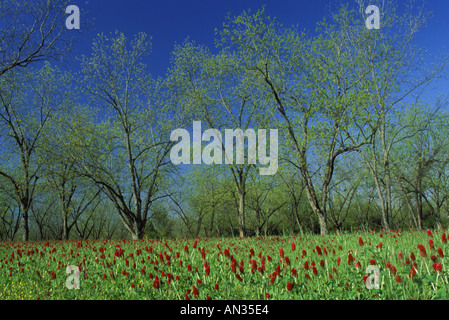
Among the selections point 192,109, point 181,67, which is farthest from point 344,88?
point 181,67

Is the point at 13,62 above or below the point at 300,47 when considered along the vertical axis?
below

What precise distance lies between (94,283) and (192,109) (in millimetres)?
20437

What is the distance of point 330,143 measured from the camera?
694 inches

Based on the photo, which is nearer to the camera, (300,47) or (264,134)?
(300,47)

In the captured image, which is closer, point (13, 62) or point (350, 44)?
point (13, 62)

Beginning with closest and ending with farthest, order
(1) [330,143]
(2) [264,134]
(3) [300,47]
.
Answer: (1) [330,143] < (3) [300,47] < (2) [264,134]
